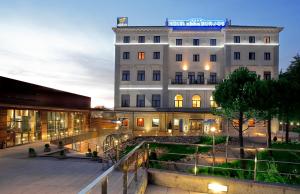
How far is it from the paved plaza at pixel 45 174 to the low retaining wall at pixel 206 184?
8.65 ft

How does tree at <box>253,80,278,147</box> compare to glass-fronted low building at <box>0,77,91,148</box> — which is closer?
Result: tree at <box>253,80,278,147</box>

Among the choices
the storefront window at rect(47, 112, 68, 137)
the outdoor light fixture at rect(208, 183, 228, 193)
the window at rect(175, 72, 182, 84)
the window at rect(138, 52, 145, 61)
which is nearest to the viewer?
the outdoor light fixture at rect(208, 183, 228, 193)

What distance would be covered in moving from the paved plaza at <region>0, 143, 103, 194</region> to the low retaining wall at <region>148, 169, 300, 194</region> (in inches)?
104

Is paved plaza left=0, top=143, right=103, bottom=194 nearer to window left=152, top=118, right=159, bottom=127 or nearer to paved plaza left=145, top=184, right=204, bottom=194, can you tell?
paved plaza left=145, top=184, right=204, bottom=194

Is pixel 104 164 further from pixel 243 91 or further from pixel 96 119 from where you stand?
pixel 96 119

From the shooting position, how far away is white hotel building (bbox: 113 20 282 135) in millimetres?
38719

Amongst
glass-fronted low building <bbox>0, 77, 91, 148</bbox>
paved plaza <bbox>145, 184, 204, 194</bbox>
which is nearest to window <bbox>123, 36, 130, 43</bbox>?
glass-fronted low building <bbox>0, 77, 91, 148</bbox>

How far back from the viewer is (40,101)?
81.5ft

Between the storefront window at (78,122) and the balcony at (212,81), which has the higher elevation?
the balcony at (212,81)

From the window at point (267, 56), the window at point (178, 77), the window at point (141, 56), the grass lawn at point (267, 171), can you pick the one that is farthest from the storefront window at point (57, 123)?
the window at point (267, 56)

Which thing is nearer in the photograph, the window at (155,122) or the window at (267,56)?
the window at (155,122)

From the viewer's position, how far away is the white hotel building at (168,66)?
127ft

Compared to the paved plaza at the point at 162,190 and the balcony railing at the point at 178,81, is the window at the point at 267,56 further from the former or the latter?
the paved plaza at the point at 162,190

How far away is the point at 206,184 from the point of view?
7.39 m
